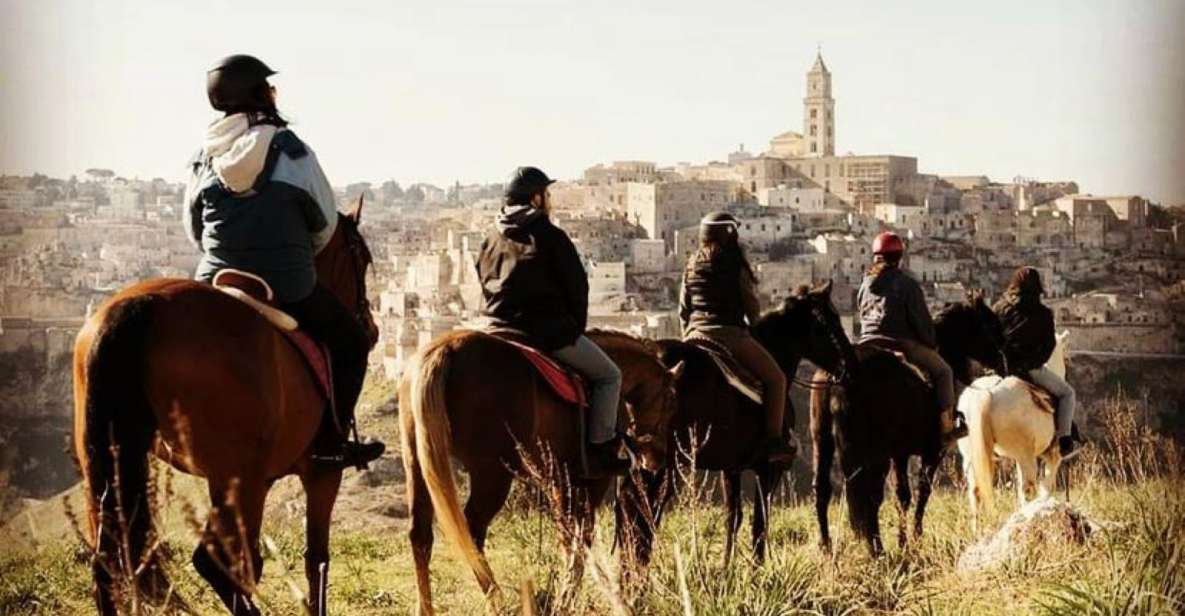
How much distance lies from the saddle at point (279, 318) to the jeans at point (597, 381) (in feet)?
3.29

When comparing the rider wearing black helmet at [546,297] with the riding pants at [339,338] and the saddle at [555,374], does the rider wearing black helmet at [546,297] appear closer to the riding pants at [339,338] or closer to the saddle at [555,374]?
the saddle at [555,374]

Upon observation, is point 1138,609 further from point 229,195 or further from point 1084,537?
point 229,195

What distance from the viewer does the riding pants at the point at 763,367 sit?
6562 millimetres

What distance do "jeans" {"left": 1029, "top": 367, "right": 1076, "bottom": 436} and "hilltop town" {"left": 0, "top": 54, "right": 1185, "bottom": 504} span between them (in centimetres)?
501

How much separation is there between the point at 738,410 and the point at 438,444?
7.01 ft

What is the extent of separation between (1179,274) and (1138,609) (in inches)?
42.7

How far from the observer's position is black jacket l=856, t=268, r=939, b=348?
7324 millimetres

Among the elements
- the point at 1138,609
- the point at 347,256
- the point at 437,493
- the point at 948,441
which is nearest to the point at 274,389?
the point at 437,493

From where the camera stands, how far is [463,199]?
327ft

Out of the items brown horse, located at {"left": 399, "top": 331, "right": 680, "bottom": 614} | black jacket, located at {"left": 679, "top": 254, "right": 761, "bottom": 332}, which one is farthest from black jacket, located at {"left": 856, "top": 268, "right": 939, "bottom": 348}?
brown horse, located at {"left": 399, "top": 331, "right": 680, "bottom": 614}

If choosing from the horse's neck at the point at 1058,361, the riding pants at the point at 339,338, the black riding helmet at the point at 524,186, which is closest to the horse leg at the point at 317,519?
the riding pants at the point at 339,338

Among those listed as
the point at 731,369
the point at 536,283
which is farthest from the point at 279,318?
the point at 731,369

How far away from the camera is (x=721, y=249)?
657cm

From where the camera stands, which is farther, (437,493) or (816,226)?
(816,226)
